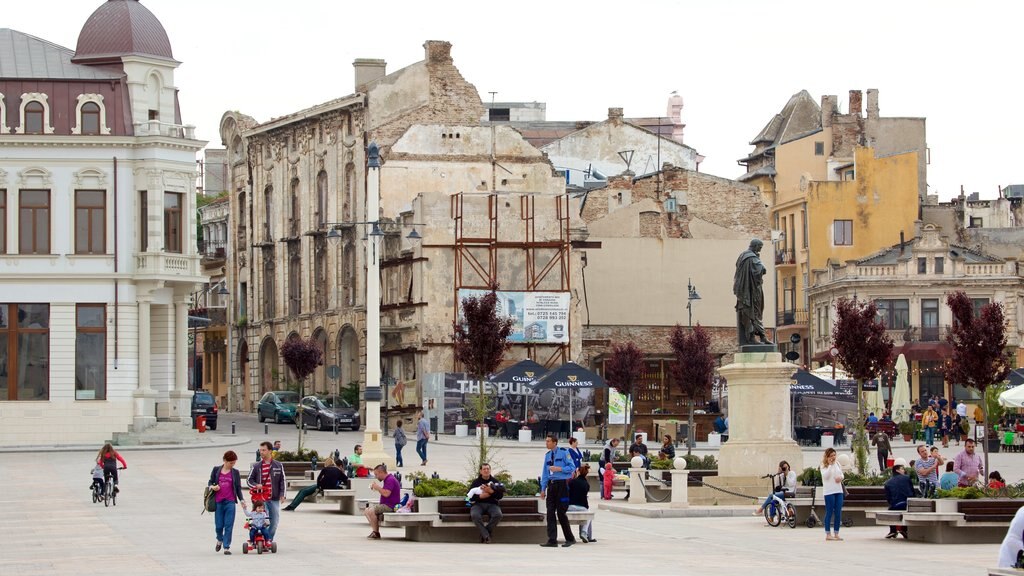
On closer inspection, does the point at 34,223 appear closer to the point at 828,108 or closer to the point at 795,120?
the point at 828,108

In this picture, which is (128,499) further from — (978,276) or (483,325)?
(978,276)

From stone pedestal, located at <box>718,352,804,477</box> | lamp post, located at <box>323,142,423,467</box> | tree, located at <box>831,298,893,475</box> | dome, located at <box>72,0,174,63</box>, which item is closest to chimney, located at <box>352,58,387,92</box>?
dome, located at <box>72,0,174,63</box>

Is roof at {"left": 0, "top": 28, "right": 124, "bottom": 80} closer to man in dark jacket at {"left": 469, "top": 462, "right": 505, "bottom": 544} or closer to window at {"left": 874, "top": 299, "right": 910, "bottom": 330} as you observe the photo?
window at {"left": 874, "top": 299, "right": 910, "bottom": 330}

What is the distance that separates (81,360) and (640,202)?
27.1 metres

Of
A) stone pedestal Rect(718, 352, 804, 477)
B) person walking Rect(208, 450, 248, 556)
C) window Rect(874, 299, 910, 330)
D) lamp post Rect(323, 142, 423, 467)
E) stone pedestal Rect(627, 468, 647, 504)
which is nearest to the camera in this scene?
person walking Rect(208, 450, 248, 556)

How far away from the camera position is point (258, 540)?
79.6 ft

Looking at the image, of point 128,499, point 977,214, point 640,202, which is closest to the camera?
point 128,499

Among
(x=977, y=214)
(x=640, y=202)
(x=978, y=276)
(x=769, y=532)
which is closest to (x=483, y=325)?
(x=769, y=532)

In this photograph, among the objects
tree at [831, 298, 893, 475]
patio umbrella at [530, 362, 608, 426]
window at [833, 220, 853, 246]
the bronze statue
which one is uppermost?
window at [833, 220, 853, 246]

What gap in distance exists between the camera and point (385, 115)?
7300 centimetres

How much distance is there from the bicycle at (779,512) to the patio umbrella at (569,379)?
28911mm

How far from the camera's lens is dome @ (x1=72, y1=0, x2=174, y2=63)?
58656 mm

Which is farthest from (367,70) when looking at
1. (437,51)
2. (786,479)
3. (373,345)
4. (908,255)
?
(786,479)

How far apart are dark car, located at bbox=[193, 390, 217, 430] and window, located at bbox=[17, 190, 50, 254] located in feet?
30.9
